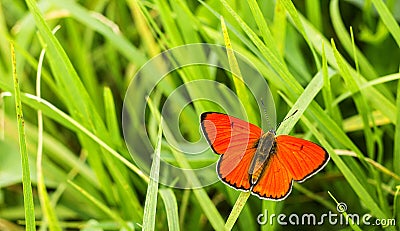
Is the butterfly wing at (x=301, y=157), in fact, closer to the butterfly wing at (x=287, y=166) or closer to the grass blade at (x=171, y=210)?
the butterfly wing at (x=287, y=166)

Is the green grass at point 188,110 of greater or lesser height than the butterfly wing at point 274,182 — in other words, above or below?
above

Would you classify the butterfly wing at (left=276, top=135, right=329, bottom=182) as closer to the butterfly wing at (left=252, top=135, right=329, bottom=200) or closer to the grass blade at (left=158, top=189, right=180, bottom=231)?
the butterfly wing at (left=252, top=135, right=329, bottom=200)

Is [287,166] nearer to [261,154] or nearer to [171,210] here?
[261,154]

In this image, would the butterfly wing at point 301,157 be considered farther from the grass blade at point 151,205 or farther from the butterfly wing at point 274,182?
the grass blade at point 151,205

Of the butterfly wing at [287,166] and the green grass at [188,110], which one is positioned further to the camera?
the green grass at [188,110]

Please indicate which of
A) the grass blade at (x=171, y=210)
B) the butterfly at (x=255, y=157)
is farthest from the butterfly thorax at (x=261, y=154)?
the grass blade at (x=171, y=210)

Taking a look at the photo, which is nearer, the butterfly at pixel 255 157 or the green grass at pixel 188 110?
the butterfly at pixel 255 157

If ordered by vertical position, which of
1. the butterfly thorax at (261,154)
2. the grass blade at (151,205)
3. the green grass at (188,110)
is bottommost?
the grass blade at (151,205)

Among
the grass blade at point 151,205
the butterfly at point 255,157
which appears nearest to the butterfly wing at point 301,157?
the butterfly at point 255,157
